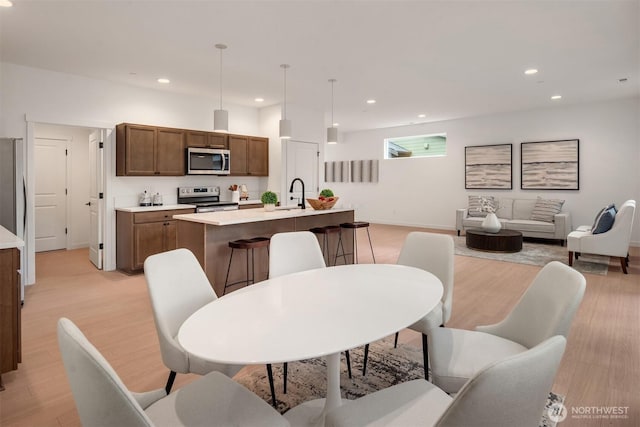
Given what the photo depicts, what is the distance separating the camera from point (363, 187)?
10.9 meters

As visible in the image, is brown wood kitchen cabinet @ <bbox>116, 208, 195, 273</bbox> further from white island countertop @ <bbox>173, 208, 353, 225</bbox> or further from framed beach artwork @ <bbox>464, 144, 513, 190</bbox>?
framed beach artwork @ <bbox>464, 144, 513, 190</bbox>

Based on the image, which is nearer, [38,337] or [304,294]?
[304,294]

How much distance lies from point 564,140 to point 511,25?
493 cm

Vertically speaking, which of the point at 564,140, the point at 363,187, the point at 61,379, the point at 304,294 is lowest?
the point at 61,379

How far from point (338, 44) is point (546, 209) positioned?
5623 millimetres

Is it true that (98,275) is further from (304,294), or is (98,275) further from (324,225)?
(304,294)

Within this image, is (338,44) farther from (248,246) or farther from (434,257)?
(434,257)

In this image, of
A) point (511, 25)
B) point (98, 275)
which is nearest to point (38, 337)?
point (98, 275)

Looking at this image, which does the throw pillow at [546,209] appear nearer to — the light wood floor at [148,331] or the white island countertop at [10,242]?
the light wood floor at [148,331]

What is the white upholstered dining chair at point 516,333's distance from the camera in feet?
5.23

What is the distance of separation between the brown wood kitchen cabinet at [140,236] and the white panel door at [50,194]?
2347mm

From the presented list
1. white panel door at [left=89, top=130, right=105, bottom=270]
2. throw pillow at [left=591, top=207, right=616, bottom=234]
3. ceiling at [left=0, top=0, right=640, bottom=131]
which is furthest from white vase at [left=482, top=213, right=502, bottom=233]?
white panel door at [left=89, top=130, right=105, bottom=270]

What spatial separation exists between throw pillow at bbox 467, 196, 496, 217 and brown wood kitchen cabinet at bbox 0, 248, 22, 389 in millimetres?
7607

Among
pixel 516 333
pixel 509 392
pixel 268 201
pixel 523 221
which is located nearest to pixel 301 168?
pixel 268 201
